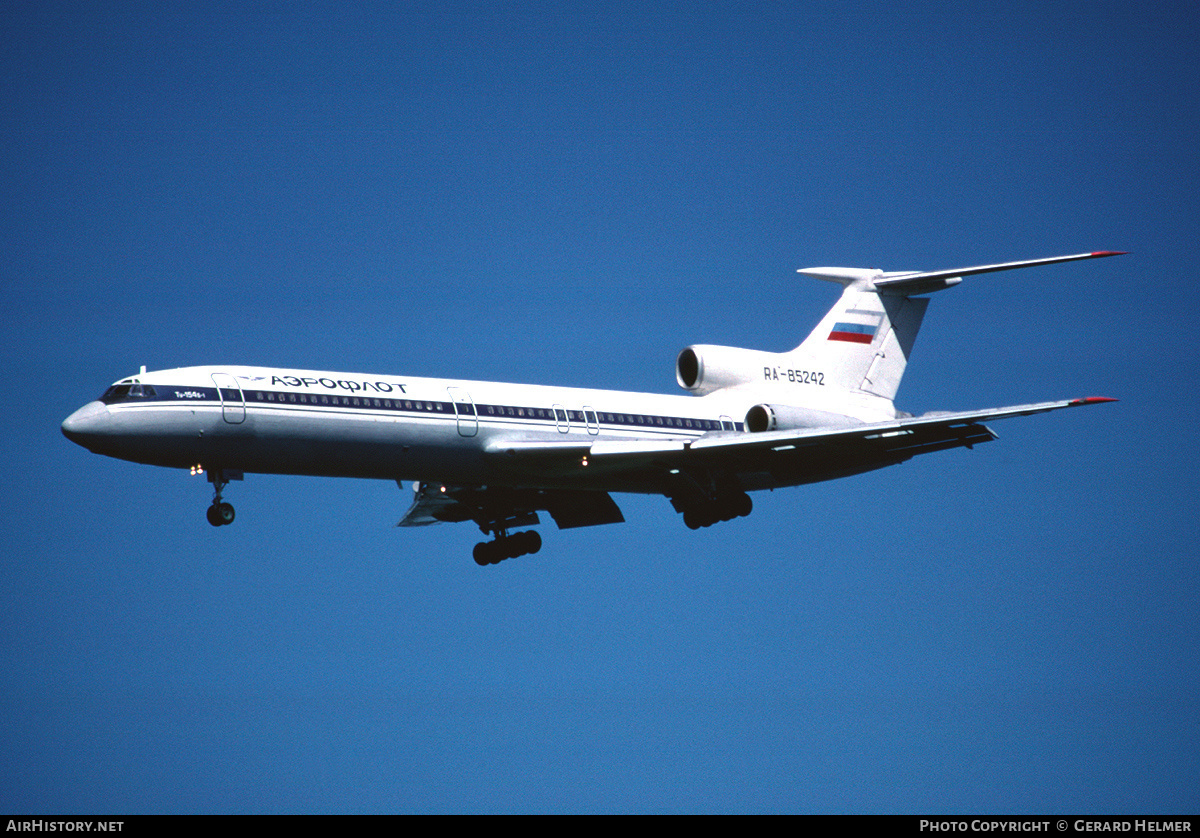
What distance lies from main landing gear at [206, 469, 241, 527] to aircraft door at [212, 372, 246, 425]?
131 cm

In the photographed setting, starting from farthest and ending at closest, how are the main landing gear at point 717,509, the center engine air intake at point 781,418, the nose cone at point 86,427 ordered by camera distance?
the center engine air intake at point 781,418, the main landing gear at point 717,509, the nose cone at point 86,427

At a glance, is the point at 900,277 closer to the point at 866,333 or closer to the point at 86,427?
the point at 866,333

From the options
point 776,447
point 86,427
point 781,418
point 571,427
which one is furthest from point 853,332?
point 86,427

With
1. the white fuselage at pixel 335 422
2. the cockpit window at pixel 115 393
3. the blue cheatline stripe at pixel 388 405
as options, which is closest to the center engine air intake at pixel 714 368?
the blue cheatline stripe at pixel 388 405

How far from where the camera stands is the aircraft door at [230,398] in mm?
34000

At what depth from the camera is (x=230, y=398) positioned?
34125 mm

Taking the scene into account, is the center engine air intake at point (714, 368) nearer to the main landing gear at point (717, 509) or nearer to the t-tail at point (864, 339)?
the t-tail at point (864, 339)

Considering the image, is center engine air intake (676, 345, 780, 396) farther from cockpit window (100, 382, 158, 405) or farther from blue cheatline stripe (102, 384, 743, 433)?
cockpit window (100, 382, 158, 405)

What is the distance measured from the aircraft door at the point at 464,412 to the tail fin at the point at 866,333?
34.7ft

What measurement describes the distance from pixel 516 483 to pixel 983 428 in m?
11.0

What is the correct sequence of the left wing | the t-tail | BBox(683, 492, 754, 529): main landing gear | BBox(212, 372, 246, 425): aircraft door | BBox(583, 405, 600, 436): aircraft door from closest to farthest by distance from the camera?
BBox(212, 372, 246, 425): aircraft door
the left wing
BBox(583, 405, 600, 436): aircraft door
BBox(683, 492, 754, 529): main landing gear
the t-tail

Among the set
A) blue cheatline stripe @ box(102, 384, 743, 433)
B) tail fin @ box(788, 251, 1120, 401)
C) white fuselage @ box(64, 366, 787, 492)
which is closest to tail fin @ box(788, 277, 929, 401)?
tail fin @ box(788, 251, 1120, 401)

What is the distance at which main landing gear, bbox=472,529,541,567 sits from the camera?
41.8 meters
